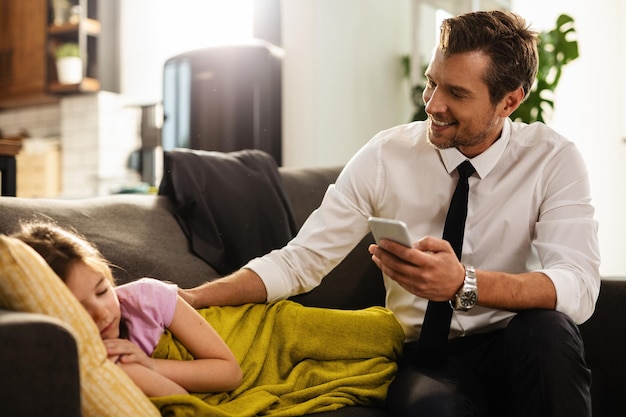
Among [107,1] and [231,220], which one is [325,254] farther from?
[107,1]

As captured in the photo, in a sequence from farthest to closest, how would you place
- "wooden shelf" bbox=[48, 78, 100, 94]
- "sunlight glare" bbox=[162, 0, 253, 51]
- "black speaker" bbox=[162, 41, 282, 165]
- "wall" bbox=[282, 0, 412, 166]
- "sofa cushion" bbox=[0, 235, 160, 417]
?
1. "wooden shelf" bbox=[48, 78, 100, 94]
2. "sunlight glare" bbox=[162, 0, 253, 51]
3. "wall" bbox=[282, 0, 412, 166]
4. "black speaker" bbox=[162, 41, 282, 165]
5. "sofa cushion" bbox=[0, 235, 160, 417]

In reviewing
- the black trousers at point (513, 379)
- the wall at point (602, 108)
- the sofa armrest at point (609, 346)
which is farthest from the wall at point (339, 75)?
the black trousers at point (513, 379)

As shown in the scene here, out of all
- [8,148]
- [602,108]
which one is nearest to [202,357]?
[8,148]

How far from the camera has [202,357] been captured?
4.24ft

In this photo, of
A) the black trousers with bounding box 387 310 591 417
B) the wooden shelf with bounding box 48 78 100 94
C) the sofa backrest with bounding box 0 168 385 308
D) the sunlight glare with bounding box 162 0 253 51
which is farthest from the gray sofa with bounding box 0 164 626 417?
the wooden shelf with bounding box 48 78 100 94

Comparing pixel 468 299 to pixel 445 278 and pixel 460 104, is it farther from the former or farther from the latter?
pixel 460 104

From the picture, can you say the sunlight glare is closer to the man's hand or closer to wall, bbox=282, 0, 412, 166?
wall, bbox=282, 0, 412, 166

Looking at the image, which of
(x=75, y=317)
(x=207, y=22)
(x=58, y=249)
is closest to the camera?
(x=75, y=317)

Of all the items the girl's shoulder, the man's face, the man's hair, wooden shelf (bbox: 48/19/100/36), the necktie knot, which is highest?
wooden shelf (bbox: 48/19/100/36)

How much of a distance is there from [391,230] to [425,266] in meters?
0.12

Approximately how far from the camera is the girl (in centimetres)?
→ 113

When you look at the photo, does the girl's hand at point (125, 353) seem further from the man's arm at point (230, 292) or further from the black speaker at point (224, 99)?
the black speaker at point (224, 99)

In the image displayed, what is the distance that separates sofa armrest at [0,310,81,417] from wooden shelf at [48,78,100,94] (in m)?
4.73

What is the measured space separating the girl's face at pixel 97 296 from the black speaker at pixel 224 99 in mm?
2331
